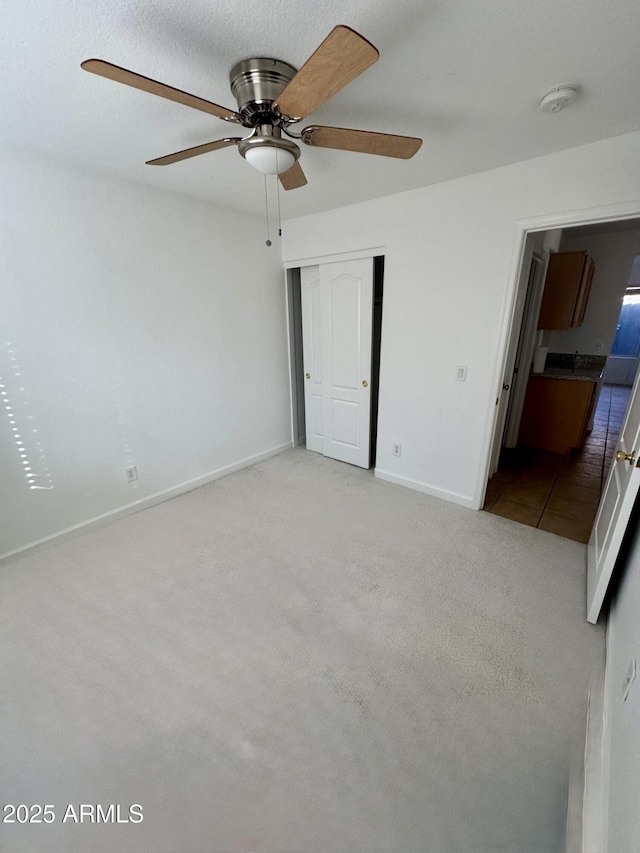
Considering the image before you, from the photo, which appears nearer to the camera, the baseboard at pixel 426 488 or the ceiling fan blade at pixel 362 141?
the ceiling fan blade at pixel 362 141

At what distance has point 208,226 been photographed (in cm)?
282

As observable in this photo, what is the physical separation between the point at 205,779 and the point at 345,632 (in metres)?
0.78

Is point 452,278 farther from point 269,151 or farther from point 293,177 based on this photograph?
point 269,151

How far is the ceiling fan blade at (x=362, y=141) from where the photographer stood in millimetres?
1300

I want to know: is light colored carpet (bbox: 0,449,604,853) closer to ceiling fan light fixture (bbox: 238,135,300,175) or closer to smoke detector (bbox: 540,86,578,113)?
ceiling fan light fixture (bbox: 238,135,300,175)

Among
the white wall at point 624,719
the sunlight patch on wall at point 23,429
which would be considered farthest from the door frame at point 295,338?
the white wall at point 624,719

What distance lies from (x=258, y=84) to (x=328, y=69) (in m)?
0.51

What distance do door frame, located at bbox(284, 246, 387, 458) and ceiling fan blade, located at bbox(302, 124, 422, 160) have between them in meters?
1.65

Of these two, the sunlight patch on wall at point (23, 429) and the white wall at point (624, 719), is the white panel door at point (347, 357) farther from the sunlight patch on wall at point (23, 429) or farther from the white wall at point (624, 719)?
the sunlight patch on wall at point (23, 429)

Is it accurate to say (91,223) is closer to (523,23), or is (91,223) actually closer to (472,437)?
(523,23)

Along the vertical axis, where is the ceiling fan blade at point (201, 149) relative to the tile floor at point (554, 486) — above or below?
above

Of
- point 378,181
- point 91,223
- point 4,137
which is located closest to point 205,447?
point 91,223

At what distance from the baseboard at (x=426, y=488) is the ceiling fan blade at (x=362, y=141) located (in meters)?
2.39


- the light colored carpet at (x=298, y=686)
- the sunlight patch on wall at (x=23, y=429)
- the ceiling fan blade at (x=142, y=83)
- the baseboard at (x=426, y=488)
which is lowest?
the light colored carpet at (x=298, y=686)
